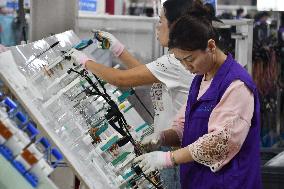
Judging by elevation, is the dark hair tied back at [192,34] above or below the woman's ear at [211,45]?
above

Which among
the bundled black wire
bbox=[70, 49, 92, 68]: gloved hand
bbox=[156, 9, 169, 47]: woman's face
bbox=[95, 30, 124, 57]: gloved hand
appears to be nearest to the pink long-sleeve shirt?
the bundled black wire

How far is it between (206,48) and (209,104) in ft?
0.84

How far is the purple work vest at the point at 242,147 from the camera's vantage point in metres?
3.27

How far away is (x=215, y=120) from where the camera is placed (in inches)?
127

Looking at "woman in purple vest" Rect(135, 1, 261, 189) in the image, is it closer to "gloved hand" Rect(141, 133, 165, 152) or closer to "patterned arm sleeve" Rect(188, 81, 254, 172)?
"patterned arm sleeve" Rect(188, 81, 254, 172)

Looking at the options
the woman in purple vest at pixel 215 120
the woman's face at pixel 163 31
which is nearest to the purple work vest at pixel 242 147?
the woman in purple vest at pixel 215 120

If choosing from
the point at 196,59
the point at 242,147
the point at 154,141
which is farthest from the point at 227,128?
the point at 154,141

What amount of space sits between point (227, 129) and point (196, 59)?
337 millimetres

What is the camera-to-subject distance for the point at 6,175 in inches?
94.7

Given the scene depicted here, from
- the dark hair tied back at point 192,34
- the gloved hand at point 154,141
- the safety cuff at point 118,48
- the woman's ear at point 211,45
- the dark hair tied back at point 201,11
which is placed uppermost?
the dark hair tied back at point 201,11

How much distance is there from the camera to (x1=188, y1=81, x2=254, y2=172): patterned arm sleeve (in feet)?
10.4

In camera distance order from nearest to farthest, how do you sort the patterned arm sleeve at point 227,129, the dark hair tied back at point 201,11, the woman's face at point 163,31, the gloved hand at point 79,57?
the patterned arm sleeve at point 227,129 < the dark hair tied back at point 201,11 < the woman's face at point 163,31 < the gloved hand at point 79,57

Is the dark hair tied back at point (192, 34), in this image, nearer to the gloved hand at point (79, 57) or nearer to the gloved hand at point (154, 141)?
the gloved hand at point (154, 141)

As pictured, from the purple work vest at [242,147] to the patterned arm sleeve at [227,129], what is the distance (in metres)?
A: 0.05
